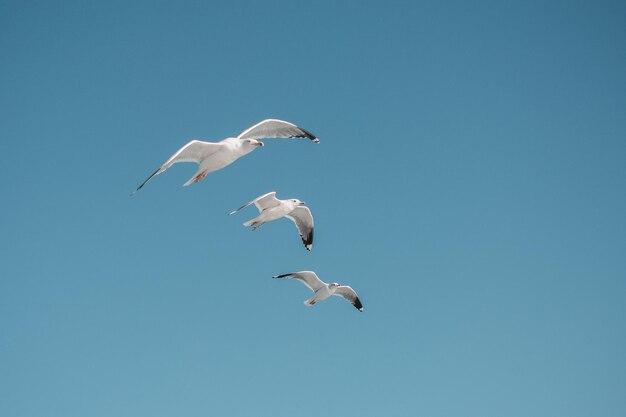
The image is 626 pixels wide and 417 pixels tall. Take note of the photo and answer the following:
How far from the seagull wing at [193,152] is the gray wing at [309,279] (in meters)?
4.07

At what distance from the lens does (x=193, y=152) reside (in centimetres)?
916

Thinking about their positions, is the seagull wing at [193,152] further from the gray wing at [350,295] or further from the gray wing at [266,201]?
the gray wing at [350,295]

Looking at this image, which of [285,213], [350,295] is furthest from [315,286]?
[285,213]

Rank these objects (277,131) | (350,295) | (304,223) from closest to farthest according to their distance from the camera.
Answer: (277,131)
(304,223)
(350,295)

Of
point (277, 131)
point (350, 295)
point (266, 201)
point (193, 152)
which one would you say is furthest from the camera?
point (350, 295)

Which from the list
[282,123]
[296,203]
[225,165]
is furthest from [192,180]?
[296,203]

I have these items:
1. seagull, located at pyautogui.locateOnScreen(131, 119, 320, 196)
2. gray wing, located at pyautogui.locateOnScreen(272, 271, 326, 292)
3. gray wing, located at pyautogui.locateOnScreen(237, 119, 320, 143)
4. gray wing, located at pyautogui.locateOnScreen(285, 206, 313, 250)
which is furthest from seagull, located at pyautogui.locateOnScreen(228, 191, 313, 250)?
gray wing, located at pyautogui.locateOnScreen(237, 119, 320, 143)

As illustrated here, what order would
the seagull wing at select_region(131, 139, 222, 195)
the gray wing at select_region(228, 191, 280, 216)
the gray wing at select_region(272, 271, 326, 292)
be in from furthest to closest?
1. the gray wing at select_region(272, 271, 326, 292)
2. the gray wing at select_region(228, 191, 280, 216)
3. the seagull wing at select_region(131, 139, 222, 195)

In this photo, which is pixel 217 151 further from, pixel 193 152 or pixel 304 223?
pixel 304 223

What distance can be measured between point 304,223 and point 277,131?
9.57 ft

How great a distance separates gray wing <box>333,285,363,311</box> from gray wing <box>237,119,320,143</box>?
5.01 m

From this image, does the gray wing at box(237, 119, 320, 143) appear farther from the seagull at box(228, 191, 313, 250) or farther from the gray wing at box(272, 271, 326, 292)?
the gray wing at box(272, 271, 326, 292)

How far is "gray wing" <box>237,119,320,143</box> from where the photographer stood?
404 inches

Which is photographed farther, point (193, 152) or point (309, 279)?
point (309, 279)
